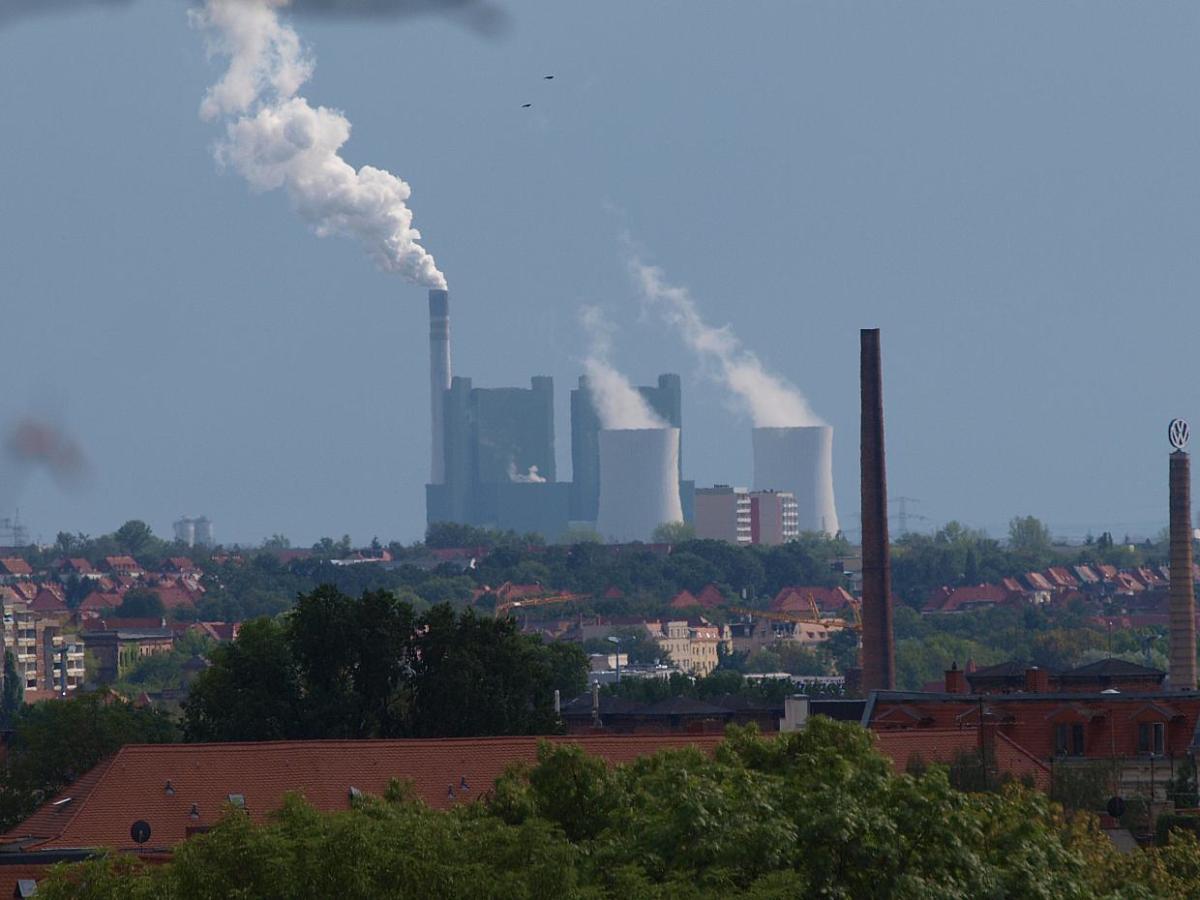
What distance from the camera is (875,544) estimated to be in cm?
12494

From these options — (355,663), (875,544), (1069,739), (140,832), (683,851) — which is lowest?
(140,832)

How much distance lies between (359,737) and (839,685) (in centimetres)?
8582

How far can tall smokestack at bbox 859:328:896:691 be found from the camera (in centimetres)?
12044

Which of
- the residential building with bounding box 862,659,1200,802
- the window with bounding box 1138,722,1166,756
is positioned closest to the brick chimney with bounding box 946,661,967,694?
the residential building with bounding box 862,659,1200,802

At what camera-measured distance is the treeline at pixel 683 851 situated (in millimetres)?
40406

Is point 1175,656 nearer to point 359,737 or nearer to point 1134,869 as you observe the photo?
point 359,737

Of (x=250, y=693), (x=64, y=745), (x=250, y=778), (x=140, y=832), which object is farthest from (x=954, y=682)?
(x=140, y=832)

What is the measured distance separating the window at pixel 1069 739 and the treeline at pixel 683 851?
36.4 m

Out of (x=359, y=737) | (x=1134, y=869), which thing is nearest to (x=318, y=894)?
(x=1134, y=869)

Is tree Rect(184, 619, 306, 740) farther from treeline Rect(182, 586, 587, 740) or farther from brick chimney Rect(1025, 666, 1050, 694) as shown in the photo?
brick chimney Rect(1025, 666, 1050, 694)

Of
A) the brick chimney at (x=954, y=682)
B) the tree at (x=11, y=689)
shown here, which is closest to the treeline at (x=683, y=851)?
the brick chimney at (x=954, y=682)

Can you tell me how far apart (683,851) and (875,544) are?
8331 cm

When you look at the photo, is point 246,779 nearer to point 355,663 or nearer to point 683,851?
point 355,663

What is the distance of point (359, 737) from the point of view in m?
83.3
